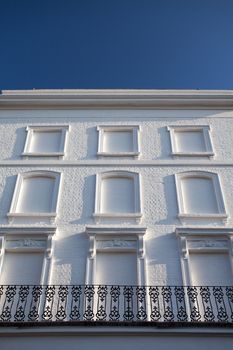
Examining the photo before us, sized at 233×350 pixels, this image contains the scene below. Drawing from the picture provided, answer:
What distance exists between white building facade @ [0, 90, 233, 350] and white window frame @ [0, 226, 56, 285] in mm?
36

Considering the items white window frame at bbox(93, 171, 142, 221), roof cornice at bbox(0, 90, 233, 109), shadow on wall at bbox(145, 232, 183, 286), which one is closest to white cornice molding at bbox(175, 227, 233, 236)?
shadow on wall at bbox(145, 232, 183, 286)

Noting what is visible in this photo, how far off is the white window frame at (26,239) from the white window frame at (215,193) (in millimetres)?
4603

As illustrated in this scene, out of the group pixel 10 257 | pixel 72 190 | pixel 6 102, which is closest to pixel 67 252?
pixel 10 257

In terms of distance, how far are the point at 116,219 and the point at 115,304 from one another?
3.29 metres

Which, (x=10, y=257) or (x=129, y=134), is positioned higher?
(x=129, y=134)

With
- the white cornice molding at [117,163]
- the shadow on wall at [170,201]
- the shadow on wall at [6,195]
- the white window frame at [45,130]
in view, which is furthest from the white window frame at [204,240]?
the white window frame at [45,130]

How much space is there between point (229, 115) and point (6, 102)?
1054 centimetres

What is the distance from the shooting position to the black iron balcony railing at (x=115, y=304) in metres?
10.5

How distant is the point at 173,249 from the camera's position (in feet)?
40.8

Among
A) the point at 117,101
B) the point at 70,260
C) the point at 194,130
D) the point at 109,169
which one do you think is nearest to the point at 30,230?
the point at 70,260

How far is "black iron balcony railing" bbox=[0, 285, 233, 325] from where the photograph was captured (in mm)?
10461

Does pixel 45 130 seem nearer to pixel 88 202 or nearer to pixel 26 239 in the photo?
pixel 88 202

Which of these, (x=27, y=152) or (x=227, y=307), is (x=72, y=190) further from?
(x=227, y=307)

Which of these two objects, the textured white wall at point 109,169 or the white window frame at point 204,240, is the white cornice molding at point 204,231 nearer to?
the white window frame at point 204,240
